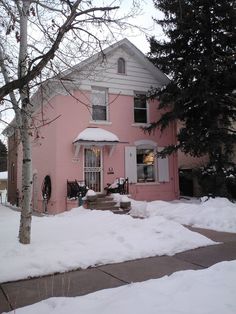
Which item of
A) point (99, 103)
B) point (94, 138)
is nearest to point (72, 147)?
point (94, 138)

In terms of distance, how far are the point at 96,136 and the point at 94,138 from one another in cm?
19

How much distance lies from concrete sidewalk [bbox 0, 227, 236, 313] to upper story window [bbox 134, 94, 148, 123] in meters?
11.0

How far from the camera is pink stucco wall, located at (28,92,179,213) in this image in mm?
15859

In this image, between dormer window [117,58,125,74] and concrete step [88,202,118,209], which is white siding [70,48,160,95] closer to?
dormer window [117,58,125,74]

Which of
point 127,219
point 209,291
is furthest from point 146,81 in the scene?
point 209,291

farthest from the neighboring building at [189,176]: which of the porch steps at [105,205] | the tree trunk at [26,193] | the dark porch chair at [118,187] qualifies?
the tree trunk at [26,193]

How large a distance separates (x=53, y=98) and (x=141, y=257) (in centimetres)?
1066

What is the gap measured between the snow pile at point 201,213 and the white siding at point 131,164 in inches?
115

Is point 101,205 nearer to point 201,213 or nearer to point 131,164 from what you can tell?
point 131,164

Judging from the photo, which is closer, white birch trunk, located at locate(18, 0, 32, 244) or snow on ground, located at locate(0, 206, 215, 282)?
snow on ground, located at locate(0, 206, 215, 282)

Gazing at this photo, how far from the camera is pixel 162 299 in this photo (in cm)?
435

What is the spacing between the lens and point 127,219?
34.2 ft

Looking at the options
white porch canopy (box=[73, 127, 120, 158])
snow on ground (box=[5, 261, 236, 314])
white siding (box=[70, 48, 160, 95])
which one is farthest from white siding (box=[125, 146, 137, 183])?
snow on ground (box=[5, 261, 236, 314])

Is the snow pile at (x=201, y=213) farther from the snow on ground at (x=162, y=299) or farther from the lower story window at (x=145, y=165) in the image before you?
the snow on ground at (x=162, y=299)
